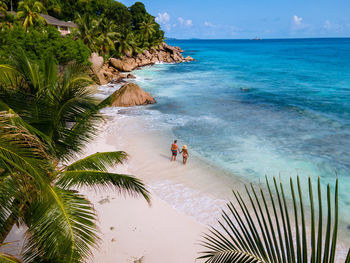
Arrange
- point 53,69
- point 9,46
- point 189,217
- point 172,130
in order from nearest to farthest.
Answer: point 53,69
point 189,217
point 172,130
point 9,46

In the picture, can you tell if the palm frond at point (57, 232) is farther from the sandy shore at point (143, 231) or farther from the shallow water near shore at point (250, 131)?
the shallow water near shore at point (250, 131)

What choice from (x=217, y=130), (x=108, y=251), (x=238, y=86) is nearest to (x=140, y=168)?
(x=108, y=251)

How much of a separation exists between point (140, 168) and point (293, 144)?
30.2 feet

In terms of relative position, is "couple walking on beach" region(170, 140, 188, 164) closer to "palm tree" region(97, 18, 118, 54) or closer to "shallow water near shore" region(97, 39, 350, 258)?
"shallow water near shore" region(97, 39, 350, 258)

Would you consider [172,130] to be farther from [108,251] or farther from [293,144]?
[108,251]

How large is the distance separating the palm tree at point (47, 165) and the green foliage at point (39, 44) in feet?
49.1

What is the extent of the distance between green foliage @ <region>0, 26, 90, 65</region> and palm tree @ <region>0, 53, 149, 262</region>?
14964 mm

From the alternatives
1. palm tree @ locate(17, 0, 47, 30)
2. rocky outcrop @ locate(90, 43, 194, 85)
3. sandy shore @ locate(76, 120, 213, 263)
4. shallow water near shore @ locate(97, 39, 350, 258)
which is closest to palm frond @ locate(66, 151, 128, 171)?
sandy shore @ locate(76, 120, 213, 263)

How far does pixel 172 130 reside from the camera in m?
16.7

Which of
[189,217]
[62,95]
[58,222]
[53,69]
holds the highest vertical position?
[53,69]

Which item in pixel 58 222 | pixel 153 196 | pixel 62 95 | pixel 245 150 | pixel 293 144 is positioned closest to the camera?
pixel 58 222

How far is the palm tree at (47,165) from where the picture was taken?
3.24 meters

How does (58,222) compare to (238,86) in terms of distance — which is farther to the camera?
(238,86)

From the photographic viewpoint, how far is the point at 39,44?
71.4 ft
